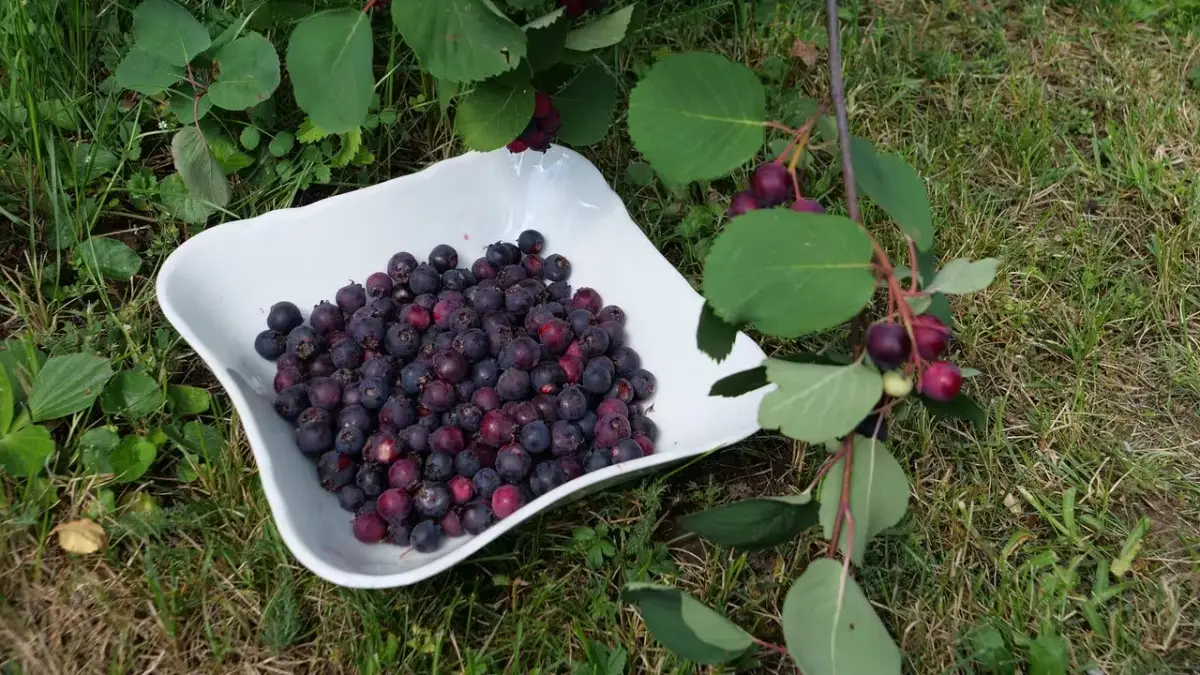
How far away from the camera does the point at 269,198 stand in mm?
1971

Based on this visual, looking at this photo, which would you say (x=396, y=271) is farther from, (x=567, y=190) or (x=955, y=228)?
(x=955, y=228)

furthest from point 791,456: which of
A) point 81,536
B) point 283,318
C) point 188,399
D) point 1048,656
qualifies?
point 81,536

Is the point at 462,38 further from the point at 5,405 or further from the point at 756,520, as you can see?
the point at 5,405

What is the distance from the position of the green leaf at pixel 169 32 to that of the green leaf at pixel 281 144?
0.23m

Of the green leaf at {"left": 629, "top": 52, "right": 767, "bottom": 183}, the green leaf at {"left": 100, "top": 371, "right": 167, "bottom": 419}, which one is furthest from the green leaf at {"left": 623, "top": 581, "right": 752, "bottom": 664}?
the green leaf at {"left": 100, "top": 371, "right": 167, "bottom": 419}

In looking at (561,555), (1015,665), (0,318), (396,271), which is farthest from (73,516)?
(1015,665)

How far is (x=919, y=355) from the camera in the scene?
101cm

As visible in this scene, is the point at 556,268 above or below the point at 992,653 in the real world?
above

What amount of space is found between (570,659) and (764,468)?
1.67ft

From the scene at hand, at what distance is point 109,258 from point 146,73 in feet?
1.26

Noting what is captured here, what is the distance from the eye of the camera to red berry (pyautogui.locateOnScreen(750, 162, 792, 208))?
1147 millimetres

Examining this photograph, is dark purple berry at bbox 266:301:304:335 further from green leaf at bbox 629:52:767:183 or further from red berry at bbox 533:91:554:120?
green leaf at bbox 629:52:767:183

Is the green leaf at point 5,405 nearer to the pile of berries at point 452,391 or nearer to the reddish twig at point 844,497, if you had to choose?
the pile of berries at point 452,391

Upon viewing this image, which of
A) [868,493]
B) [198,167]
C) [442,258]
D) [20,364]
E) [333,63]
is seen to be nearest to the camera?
[868,493]
